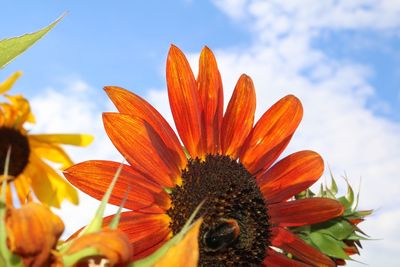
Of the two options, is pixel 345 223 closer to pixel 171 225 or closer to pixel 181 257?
pixel 171 225

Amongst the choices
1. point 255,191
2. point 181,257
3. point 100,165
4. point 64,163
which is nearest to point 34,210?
point 181,257

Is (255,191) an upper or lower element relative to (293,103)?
lower

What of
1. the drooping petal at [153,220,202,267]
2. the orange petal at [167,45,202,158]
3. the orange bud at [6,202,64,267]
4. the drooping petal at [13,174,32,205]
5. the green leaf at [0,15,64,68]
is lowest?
the drooping petal at [13,174,32,205]

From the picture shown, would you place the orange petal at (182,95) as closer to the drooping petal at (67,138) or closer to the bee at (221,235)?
the bee at (221,235)

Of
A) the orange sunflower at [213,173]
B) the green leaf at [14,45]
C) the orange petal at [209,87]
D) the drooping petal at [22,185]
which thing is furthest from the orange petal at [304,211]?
the drooping petal at [22,185]

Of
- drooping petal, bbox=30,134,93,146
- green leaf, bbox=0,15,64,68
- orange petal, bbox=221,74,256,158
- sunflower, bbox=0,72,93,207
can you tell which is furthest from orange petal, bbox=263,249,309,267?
drooping petal, bbox=30,134,93,146

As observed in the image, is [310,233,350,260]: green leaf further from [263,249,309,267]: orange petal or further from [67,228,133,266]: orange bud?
[67,228,133,266]: orange bud

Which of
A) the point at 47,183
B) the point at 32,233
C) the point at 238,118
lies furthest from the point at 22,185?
the point at 32,233
